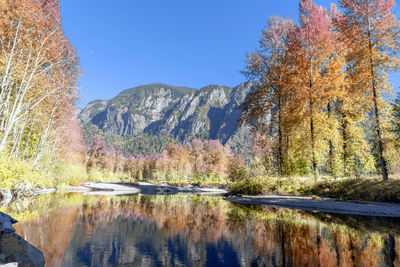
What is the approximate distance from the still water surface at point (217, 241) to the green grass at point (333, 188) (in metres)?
3.64

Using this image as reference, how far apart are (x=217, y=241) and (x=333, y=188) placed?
32.9 feet

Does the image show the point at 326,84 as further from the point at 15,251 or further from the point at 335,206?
the point at 15,251

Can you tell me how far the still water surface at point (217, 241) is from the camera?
4.58m

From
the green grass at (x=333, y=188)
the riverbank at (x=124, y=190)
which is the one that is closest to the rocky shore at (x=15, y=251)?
the green grass at (x=333, y=188)

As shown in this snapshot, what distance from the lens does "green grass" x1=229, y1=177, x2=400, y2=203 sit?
11218 mm

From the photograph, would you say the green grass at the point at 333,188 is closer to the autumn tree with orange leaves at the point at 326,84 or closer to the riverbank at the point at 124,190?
the autumn tree with orange leaves at the point at 326,84

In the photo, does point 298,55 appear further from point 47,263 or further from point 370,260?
point 47,263

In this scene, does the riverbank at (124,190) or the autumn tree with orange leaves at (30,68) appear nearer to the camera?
the autumn tree with orange leaves at (30,68)

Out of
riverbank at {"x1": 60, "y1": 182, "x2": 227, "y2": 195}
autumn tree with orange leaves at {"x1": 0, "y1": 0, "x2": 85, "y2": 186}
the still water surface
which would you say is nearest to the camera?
the still water surface

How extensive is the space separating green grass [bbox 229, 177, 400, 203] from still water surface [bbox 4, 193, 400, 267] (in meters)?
3.64

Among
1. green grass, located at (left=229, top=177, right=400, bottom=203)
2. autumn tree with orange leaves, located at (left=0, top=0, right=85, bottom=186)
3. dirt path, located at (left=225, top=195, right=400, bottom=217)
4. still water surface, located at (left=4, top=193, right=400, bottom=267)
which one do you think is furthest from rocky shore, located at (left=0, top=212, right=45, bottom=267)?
green grass, located at (left=229, top=177, right=400, bottom=203)

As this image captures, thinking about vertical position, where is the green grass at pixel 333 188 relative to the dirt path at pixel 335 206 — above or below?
above

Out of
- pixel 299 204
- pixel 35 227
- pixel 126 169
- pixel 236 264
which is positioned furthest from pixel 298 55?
pixel 126 169

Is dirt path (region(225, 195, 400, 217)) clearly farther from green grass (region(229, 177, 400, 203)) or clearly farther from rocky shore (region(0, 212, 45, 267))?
rocky shore (region(0, 212, 45, 267))
